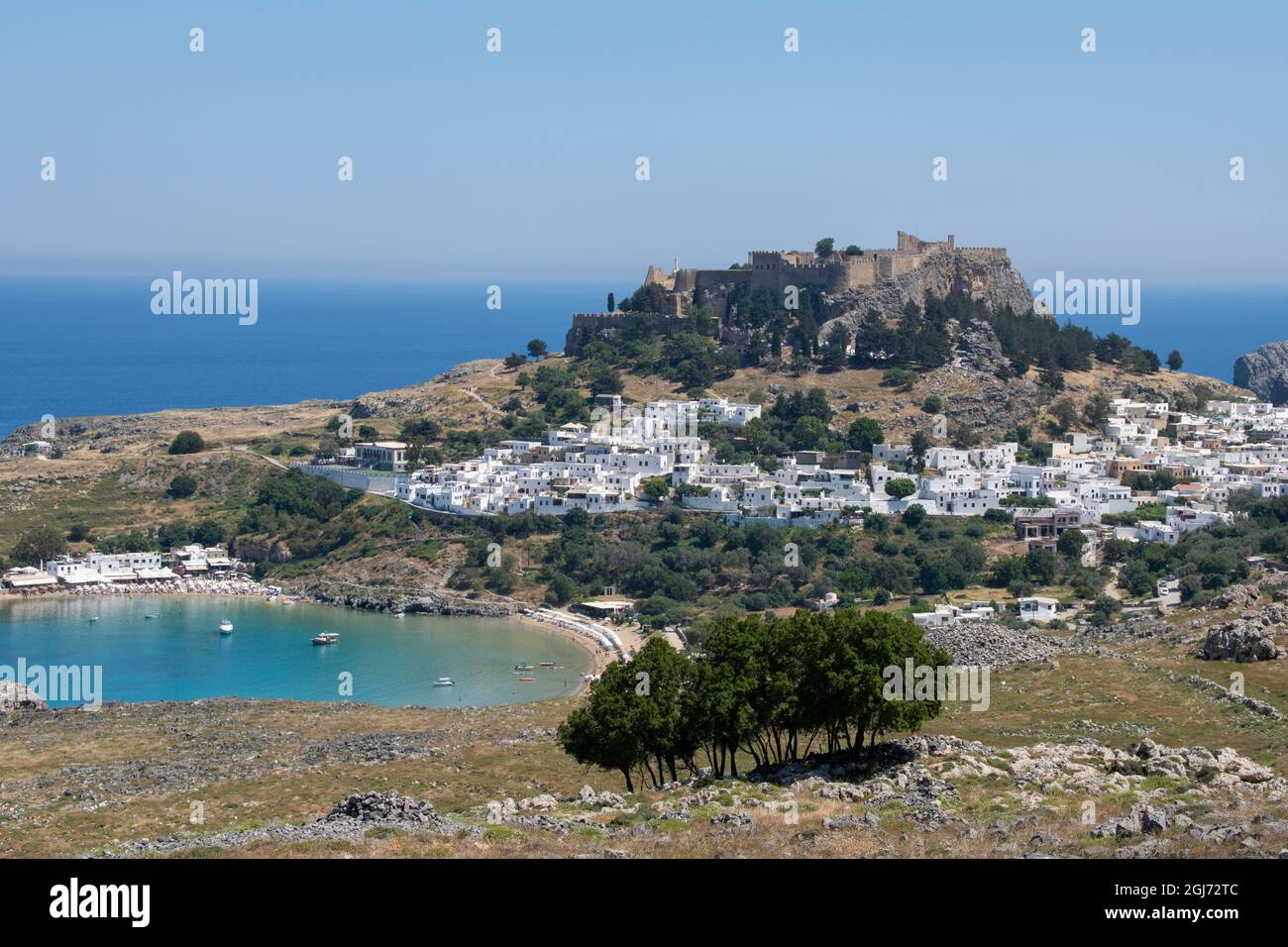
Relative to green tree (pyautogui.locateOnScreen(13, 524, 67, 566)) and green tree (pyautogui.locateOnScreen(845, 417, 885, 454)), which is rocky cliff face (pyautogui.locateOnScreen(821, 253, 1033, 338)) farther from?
green tree (pyautogui.locateOnScreen(13, 524, 67, 566))

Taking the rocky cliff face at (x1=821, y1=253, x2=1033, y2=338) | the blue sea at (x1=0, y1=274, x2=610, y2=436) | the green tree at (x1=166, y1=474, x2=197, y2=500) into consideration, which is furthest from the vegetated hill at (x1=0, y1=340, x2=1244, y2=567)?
the blue sea at (x1=0, y1=274, x2=610, y2=436)

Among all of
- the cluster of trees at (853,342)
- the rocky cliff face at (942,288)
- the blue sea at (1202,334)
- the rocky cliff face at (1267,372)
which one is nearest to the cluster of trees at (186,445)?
the cluster of trees at (853,342)

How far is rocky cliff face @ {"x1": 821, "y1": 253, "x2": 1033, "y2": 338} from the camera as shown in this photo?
62.7 metres

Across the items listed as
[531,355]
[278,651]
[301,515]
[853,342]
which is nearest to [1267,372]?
[853,342]

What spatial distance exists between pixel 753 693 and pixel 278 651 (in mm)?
24881

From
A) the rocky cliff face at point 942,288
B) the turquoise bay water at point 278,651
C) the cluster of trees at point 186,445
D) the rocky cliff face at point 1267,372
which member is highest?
the rocky cliff face at point 942,288

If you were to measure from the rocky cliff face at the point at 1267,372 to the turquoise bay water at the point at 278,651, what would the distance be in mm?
44553

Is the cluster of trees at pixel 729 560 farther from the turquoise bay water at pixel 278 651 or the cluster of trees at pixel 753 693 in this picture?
the cluster of trees at pixel 753 693

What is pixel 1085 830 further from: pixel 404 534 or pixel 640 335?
pixel 640 335

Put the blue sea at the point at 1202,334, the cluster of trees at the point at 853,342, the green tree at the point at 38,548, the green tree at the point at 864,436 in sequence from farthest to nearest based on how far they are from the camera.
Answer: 1. the blue sea at the point at 1202,334
2. the cluster of trees at the point at 853,342
3. the green tree at the point at 864,436
4. the green tree at the point at 38,548

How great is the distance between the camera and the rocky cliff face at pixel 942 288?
206 feet
